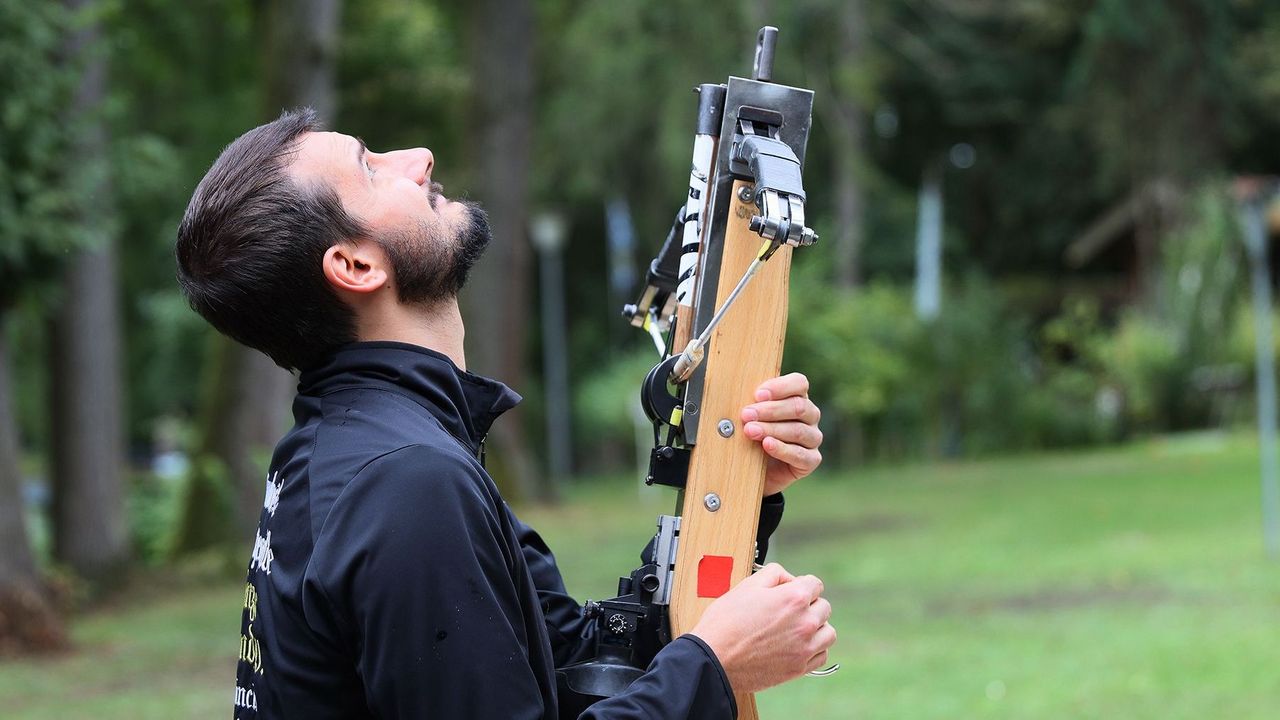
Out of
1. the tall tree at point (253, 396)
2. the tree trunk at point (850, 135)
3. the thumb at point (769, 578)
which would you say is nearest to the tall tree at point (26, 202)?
the tall tree at point (253, 396)

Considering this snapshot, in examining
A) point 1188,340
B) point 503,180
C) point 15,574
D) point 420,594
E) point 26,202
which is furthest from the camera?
point 1188,340

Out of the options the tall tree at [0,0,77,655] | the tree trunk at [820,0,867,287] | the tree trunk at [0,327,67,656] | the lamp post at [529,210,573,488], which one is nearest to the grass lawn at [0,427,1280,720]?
the tree trunk at [0,327,67,656]

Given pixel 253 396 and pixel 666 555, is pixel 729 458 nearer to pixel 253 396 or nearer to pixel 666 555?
pixel 666 555

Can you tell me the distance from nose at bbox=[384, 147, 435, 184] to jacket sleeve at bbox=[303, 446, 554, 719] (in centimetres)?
50

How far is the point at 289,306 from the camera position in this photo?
2064 millimetres

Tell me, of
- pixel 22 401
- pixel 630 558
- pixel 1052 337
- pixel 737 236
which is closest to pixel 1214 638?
pixel 630 558

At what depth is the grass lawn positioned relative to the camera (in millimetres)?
7578

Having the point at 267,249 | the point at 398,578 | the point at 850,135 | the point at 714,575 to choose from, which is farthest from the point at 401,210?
the point at 850,135

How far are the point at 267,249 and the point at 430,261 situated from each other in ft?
0.73

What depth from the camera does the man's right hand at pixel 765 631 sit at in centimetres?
205

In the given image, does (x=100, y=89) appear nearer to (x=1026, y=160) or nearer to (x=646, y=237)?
(x=646, y=237)

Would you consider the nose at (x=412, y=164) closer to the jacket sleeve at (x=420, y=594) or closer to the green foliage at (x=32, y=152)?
the jacket sleeve at (x=420, y=594)

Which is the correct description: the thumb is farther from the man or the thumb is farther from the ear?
the ear

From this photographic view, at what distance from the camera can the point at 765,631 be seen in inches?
81.2
